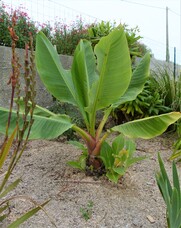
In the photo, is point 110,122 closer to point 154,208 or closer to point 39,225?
point 154,208

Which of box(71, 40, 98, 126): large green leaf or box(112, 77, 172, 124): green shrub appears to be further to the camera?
box(112, 77, 172, 124): green shrub

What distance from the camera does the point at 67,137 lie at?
367 centimetres

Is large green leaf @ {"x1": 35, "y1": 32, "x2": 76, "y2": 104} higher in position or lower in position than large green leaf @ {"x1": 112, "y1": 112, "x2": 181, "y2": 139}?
higher

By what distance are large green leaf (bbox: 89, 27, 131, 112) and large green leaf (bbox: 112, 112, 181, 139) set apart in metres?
0.30

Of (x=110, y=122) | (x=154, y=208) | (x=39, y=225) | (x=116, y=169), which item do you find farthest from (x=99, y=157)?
(x=110, y=122)

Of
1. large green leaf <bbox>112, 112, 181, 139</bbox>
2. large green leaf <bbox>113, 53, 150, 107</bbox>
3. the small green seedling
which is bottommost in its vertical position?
the small green seedling

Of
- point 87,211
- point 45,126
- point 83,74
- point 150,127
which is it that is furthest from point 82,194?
point 83,74

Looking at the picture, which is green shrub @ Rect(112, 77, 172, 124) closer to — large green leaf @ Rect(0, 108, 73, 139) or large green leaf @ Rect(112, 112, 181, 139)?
large green leaf @ Rect(112, 112, 181, 139)

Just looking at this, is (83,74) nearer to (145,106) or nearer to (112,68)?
(112,68)

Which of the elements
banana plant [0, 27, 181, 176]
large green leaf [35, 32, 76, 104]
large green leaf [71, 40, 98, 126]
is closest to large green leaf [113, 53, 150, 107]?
banana plant [0, 27, 181, 176]

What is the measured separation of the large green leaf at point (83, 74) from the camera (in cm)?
255

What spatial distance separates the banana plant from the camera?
237 cm

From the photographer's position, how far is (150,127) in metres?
2.56

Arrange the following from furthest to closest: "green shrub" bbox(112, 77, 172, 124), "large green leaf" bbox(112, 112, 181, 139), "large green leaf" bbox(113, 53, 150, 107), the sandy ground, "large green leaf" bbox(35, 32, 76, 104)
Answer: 1. "green shrub" bbox(112, 77, 172, 124)
2. "large green leaf" bbox(113, 53, 150, 107)
3. "large green leaf" bbox(35, 32, 76, 104)
4. "large green leaf" bbox(112, 112, 181, 139)
5. the sandy ground
